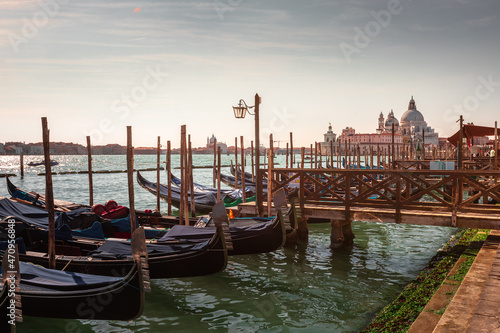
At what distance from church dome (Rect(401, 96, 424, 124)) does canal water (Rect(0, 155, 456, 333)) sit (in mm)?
122875

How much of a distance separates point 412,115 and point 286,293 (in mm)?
127363

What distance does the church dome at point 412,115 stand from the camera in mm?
123562

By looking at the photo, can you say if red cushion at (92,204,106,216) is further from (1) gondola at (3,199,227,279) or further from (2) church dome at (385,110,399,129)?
(2) church dome at (385,110,399,129)

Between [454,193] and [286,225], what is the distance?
109 inches

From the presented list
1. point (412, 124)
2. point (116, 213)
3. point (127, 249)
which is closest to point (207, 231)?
point (127, 249)

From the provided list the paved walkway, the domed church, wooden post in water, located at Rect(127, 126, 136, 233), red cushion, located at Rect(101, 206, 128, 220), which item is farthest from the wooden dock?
the domed church

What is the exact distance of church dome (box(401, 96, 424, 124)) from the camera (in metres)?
124

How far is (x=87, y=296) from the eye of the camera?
446cm

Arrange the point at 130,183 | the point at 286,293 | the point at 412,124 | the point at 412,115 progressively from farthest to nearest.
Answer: the point at 412,115 → the point at 412,124 → the point at 130,183 → the point at 286,293

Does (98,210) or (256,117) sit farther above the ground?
(256,117)

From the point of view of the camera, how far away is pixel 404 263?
25.4 feet

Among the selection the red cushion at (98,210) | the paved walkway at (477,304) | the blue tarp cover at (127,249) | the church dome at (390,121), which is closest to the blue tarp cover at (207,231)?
the blue tarp cover at (127,249)

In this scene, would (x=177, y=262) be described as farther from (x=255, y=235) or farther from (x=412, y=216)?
(x=412, y=216)

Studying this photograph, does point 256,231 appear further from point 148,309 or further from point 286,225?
point 148,309
